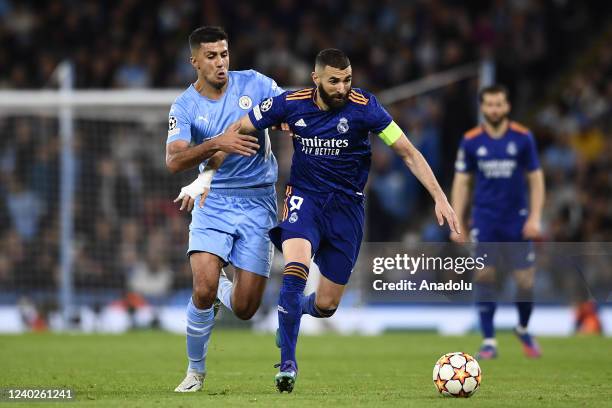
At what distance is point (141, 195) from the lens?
17578 mm

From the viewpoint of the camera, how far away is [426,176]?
26.4 ft

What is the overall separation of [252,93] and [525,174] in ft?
14.9

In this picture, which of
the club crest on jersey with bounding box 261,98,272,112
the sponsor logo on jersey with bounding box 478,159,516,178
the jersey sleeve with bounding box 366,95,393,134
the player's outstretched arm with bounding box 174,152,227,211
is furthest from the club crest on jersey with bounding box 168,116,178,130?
the sponsor logo on jersey with bounding box 478,159,516,178

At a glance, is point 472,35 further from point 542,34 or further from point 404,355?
point 404,355

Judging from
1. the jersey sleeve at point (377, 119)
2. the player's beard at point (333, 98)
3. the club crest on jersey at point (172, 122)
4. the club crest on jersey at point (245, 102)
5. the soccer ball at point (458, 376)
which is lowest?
the soccer ball at point (458, 376)

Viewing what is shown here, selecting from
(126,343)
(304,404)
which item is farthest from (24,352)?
(304,404)

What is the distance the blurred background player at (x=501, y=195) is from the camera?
11.9 meters

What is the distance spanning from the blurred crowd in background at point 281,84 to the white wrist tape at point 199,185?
9196 mm

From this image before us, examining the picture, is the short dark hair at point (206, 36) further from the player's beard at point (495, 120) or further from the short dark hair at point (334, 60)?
the player's beard at point (495, 120)

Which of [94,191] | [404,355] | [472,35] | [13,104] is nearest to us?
[404,355]

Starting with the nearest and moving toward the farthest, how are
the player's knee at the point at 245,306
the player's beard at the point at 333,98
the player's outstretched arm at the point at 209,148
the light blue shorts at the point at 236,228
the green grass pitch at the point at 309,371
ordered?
the green grass pitch at the point at 309,371 → the player's outstretched arm at the point at 209,148 → the player's beard at the point at 333,98 → the light blue shorts at the point at 236,228 → the player's knee at the point at 245,306

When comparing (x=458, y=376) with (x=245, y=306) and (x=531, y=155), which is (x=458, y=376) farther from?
(x=531, y=155)

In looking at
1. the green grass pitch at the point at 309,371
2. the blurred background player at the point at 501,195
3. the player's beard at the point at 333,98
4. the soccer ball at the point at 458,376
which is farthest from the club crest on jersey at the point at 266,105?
the blurred background player at the point at 501,195

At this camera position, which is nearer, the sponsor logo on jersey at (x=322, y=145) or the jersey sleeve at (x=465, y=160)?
the sponsor logo on jersey at (x=322, y=145)
